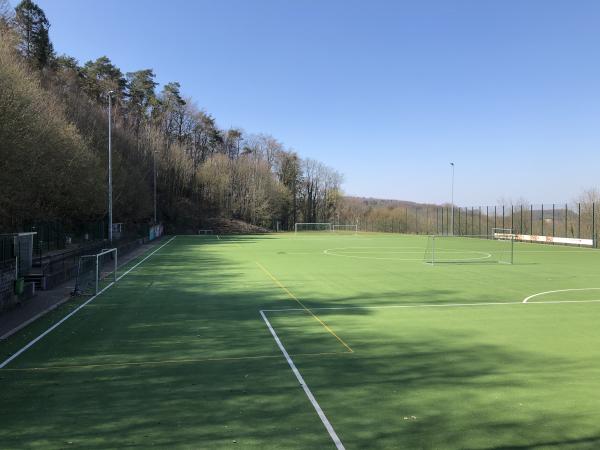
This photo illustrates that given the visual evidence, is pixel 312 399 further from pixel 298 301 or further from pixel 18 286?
pixel 18 286

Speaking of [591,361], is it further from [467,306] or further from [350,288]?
[350,288]

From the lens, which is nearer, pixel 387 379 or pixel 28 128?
pixel 387 379

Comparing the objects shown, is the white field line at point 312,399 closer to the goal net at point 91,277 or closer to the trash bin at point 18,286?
the trash bin at point 18,286

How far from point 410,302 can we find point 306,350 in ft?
20.0

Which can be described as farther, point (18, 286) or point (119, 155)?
point (119, 155)

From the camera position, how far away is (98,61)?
7169cm

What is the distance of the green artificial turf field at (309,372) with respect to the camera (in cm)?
534

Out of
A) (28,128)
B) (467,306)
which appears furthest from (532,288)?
(28,128)

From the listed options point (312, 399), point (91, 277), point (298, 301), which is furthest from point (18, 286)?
point (312, 399)

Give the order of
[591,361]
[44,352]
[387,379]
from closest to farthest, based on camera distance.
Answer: [387,379] → [591,361] → [44,352]

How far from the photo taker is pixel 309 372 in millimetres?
7516

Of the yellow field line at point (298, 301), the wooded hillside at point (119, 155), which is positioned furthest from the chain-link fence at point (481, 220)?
the yellow field line at point (298, 301)

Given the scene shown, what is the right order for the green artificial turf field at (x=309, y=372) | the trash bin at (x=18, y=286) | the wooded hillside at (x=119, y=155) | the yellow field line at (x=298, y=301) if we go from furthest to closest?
the wooded hillside at (x=119, y=155) < the trash bin at (x=18, y=286) < the yellow field line at (x=298, y=301) < the green artificial turf field at (x=309, y=372)

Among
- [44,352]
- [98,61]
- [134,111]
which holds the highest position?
[98,61]
